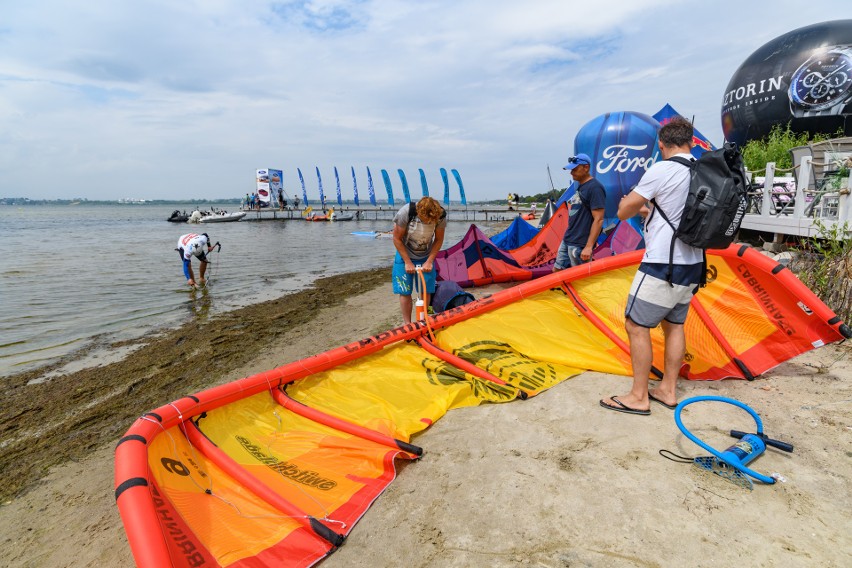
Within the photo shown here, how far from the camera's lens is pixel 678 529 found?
1.99 m

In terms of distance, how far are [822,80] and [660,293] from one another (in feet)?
49.7

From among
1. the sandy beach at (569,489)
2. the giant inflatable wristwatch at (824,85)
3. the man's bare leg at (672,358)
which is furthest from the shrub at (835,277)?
the giant inflatable wristwatch at (824,85)

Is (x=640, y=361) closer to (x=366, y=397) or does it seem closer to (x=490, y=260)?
(x=366, y=397)

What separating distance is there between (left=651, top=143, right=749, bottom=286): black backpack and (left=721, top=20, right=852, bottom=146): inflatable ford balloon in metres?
13.7

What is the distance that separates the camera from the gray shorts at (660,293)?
9.46 ft

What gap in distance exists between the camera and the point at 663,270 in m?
2.90

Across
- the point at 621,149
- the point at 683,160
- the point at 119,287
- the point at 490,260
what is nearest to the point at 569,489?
the point at 683,160

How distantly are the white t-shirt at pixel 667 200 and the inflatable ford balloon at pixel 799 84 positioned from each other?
1376 cm

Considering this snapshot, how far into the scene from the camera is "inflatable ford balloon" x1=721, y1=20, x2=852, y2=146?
12570mm

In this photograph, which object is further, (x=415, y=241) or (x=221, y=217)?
(x=221, y=217)

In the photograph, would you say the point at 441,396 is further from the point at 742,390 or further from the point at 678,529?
the point at 742,390

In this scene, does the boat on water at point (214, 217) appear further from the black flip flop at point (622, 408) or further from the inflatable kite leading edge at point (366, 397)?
the black flip flop at point (622, 408)

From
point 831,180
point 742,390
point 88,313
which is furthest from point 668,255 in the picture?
point 88,313

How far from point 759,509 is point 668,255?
4.84 feet
